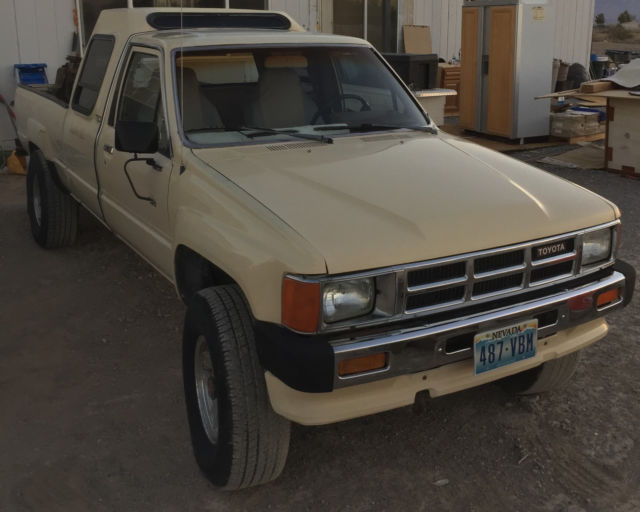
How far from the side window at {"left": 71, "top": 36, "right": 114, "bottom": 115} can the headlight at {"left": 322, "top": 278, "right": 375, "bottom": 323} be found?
2.91m

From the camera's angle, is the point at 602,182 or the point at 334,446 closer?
the point at 334,446

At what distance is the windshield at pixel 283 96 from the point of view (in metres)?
3.88

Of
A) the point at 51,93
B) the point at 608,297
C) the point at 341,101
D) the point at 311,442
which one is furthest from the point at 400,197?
the point at 51,93

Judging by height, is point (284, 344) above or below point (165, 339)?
above

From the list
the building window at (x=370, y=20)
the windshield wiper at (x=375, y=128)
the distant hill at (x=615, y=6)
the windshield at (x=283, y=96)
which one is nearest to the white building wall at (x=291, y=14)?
the building window at (x=370, y=20)

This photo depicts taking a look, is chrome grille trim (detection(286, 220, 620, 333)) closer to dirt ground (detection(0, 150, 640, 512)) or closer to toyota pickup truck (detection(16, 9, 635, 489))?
toyota pickup truck (detection(16, 9, 635, 489))

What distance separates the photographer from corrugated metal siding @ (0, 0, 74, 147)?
953 centimetres

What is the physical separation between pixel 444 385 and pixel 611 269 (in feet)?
3.23

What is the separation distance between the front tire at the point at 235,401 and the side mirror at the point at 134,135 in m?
0.99

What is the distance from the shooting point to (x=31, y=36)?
9.72 m

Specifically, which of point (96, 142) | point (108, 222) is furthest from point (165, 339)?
point (96, 142)

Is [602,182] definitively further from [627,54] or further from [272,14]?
[627,54]

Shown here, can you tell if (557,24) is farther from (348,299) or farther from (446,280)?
(348,299)

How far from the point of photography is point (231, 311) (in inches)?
115
